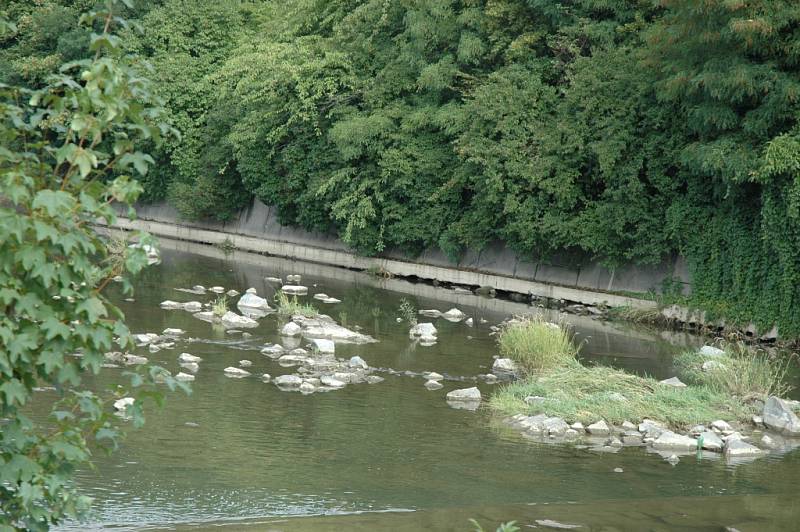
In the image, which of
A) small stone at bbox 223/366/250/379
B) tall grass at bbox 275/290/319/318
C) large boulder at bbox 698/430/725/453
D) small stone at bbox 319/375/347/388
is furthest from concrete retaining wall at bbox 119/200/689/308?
large boulder at bbox 698/430/725/453

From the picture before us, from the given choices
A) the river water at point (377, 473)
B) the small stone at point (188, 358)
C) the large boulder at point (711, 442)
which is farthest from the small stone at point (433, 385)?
the large boulder at point (711, 442)

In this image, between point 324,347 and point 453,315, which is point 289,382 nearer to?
point 324,347

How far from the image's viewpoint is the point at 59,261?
4176 mm

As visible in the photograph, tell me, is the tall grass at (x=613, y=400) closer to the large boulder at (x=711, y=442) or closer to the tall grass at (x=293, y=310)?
the large boulder at (x=711, y=442)

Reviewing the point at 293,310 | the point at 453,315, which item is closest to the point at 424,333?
the point at 293,310

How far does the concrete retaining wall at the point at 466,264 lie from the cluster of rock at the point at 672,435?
9878mm

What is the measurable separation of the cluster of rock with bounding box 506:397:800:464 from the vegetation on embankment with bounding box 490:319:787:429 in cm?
20

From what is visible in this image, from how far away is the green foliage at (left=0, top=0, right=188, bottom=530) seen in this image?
405cm

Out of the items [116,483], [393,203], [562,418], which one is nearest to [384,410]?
[562,418]

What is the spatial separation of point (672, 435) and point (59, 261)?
790cm

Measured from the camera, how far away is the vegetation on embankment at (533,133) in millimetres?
19125

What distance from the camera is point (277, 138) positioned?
103 feet

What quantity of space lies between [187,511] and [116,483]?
899 mm

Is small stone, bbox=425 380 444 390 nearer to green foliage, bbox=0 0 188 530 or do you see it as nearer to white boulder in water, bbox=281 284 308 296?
green foliage, bbox=0 0 188 530
